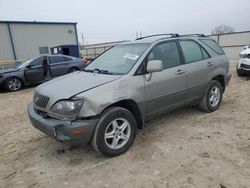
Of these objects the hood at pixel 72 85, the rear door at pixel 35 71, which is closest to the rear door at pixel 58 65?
the rear door at pixel 35 71

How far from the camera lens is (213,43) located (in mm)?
5223

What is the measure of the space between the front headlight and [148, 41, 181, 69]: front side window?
151cm

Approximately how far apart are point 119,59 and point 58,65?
7070mm

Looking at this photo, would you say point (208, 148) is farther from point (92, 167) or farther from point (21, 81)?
point (21, 81)

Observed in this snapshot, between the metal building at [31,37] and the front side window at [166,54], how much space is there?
55.0ft

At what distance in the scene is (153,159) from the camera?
3.27 m

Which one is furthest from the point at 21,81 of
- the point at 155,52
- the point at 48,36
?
the point at 48,36

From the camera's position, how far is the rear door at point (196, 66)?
4391 millimetres

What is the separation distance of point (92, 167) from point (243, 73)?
7657 millimetres

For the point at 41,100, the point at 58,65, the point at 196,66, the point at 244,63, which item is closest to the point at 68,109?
the point at 41,100

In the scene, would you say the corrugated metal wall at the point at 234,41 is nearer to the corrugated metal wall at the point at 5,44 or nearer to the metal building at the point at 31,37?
the metal building at the point at 31,37

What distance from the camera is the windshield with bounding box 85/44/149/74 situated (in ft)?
12.2

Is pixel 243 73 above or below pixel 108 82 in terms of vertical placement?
below

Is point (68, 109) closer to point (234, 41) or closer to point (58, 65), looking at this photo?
point (58, 65)
